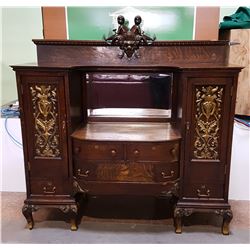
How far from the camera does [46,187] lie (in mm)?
1942

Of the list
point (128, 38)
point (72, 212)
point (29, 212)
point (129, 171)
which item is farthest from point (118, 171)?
point (128, 38)

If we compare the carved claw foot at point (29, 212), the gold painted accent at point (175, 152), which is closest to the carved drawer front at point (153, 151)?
the gold painted accent at point (175, 152)

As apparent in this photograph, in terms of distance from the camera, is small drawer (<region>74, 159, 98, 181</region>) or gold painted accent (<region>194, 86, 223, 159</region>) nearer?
gold painted accent (<region>194, 86, 223, 159</region>)

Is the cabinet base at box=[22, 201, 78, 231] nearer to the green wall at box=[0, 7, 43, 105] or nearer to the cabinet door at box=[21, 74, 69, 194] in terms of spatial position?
the cabinet door at box=[21, 74, 69, 194]

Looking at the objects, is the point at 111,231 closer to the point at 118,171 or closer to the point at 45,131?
the point at 118,171

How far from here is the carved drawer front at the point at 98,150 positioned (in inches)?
71.2

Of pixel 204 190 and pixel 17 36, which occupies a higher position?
pixel 17 36

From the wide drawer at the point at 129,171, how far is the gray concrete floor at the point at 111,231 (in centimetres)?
41

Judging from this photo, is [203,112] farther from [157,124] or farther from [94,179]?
[94,179]

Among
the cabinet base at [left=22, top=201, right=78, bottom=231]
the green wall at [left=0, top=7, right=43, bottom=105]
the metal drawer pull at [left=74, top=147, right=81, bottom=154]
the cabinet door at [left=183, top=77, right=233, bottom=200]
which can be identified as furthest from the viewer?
the green wall at [left=0, top=7, right=43, bottom=105]

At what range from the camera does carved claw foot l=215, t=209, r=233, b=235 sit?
6.22 feet

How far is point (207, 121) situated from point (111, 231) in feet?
3.30

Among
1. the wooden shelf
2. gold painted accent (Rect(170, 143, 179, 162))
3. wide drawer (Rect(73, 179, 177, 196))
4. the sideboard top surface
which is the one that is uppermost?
the sideboard top surface

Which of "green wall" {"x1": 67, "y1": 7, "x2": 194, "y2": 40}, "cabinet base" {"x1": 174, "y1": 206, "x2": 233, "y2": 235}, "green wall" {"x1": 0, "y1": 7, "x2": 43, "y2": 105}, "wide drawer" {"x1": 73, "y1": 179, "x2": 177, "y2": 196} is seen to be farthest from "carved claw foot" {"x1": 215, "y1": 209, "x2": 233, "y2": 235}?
"green wall" {"x1": 0, "y1": 7, "x2": 43, "y2": 105}
